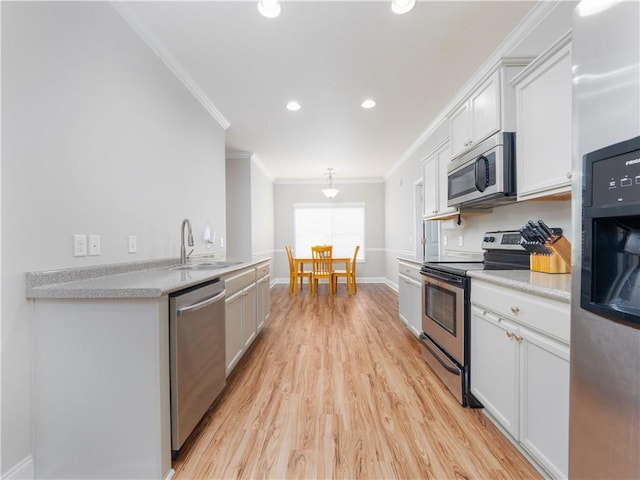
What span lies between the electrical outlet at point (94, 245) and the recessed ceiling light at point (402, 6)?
2355 millimetres

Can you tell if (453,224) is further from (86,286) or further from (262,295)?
(86,286)

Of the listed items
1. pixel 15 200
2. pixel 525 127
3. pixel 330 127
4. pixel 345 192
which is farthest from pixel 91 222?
pixel 345 192

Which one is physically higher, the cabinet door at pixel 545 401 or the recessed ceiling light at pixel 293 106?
the recessed ceiling light at pixel 293 106

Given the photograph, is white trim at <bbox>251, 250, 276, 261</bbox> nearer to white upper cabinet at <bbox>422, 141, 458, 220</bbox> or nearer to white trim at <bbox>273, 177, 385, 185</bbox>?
white trim at <bbox>273, 177, 385, 185</bbox>

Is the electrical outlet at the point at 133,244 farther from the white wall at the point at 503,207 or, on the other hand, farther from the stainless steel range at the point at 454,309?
the white wall at the point at 503,207

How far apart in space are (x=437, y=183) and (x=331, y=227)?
164 inches

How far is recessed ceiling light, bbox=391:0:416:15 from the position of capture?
5.82 ft

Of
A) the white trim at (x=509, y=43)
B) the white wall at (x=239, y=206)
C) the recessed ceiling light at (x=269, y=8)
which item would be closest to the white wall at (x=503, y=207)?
the white trim at (x=509, y=43)

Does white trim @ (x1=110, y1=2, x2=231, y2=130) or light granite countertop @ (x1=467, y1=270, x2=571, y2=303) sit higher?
white trim @ (x1=110, y1=2, x2=231, y2=130)

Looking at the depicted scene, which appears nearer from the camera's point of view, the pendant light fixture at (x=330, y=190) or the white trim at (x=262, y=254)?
the white trim at (x=262, y=254)

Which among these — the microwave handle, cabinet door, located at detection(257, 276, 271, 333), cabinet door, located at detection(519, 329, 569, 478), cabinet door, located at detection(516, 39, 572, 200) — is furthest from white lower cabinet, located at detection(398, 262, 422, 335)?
cabinet door, located at detection(257, 276, 271, 333)

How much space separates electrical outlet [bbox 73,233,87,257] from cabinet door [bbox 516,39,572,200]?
8.54 feet

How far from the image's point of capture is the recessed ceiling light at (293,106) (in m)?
3.16

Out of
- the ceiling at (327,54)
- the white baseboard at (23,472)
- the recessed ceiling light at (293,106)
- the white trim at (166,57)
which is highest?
the ceiling at (327,54)
